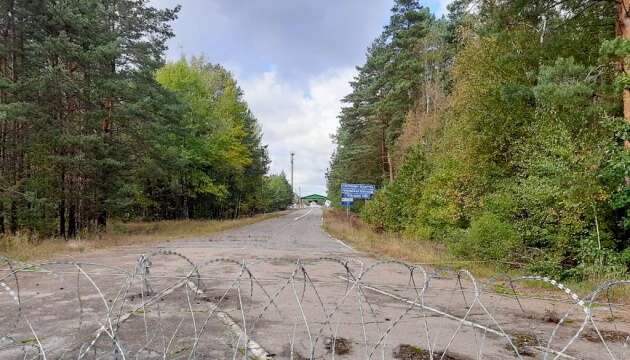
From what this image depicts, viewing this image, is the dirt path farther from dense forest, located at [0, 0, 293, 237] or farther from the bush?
Result: dense forest, located at [0, 0, 293, 237]

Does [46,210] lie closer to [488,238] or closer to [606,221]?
[488,238]

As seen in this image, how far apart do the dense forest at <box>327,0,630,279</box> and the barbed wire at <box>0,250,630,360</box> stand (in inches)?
92.0

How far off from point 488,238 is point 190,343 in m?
9.82

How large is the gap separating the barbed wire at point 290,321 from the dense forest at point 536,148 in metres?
2.34

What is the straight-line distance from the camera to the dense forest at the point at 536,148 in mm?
9102

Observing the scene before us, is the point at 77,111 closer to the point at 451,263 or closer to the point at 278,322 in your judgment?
the point at 278,322

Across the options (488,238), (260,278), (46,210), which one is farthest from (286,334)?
(46,210)

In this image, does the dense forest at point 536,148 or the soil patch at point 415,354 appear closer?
the soil patch at point 415,354

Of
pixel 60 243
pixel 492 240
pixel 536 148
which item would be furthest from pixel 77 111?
pixel 536 148

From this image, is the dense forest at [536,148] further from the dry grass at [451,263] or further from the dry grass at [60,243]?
the dry grass at [60,243]

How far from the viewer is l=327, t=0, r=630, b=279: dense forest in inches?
358

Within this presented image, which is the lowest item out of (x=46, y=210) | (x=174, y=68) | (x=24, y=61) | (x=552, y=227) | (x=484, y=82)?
(x=552, y=227)

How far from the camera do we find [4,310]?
19.3 feet

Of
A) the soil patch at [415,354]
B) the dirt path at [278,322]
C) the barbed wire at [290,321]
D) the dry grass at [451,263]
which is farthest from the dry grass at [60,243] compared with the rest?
the soil patch at [415,354]
